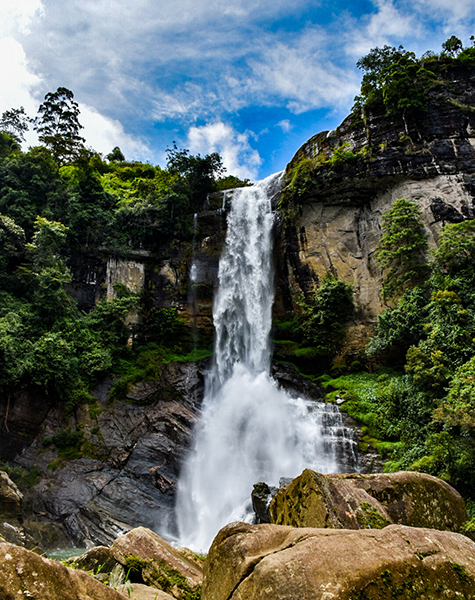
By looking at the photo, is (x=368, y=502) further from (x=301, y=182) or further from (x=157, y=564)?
(x=301, y=182)

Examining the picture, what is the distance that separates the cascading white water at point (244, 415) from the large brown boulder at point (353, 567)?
975cm

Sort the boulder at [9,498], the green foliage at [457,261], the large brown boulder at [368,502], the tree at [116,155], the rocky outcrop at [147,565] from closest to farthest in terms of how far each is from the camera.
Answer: the rocky outcrop at [147,565], the large brown boulder at [368,502], the boulder at [9,498], the green foliage at [457,261], the tree at [116,155]

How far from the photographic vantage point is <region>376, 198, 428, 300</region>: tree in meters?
16.1

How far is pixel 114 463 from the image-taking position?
46.1 feet

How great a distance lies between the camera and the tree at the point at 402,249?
16.1 metres

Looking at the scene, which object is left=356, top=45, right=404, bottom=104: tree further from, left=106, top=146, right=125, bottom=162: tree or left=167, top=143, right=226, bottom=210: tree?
left=106, top=146, right=125, bottom=162: tree

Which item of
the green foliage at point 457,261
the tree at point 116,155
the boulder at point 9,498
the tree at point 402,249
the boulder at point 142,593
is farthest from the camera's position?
the tree at point 116,155

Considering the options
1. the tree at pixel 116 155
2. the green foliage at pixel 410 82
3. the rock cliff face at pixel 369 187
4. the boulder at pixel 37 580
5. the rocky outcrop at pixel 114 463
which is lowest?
the rocky outcrop at pixel 114 463

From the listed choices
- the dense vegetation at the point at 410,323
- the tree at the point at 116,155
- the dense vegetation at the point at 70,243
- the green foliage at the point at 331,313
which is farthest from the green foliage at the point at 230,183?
the tree at the point at 116,155

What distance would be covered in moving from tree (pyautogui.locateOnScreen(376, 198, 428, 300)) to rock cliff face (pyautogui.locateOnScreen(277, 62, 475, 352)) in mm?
643

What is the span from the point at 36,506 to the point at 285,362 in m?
12.6

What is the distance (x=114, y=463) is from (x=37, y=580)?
1379cm

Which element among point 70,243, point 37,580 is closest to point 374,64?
point 70,243

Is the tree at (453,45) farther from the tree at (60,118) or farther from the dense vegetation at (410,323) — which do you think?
the tree at (60,118)
